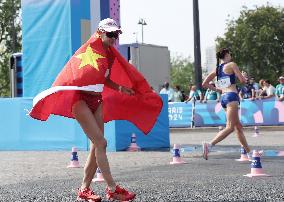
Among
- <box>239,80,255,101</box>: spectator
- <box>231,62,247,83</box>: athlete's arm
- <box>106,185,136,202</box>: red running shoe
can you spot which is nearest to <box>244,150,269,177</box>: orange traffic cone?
<box>231,62,247,83</box>: athlete's arm

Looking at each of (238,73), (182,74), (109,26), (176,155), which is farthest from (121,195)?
(182,74)

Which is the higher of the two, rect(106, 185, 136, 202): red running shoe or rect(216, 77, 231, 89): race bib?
rect(216, 77, 231, 89): race bib

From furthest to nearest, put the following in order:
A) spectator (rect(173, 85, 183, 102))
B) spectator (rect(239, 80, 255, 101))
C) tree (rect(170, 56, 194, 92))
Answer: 1. tree (rect(170, 56, 194, 92))
2. spectator (rect(173, 85, 183, 102))
3. spectator (rect(239, 80, 255, 101))

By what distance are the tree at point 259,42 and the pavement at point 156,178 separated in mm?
54426

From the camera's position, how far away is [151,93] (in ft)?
22.6

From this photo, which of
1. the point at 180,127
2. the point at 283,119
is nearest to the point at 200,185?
the point at 283,119

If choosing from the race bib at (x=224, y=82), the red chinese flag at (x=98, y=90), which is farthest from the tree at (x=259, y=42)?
the red chinese flag at (x=98, y=90)

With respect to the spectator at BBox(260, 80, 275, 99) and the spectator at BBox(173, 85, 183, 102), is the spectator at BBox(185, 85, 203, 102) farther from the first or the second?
the spectator at BBox(260, 80, 275, 99)

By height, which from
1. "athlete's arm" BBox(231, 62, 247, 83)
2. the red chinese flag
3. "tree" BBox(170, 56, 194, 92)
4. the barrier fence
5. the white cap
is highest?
"tree" BBox(170, 56, 194, 92)

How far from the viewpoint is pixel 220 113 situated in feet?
78.7

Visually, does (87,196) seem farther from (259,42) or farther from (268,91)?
(259,42)

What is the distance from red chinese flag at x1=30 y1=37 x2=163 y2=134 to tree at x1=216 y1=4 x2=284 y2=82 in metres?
60.3

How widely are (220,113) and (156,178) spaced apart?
52.1 feet

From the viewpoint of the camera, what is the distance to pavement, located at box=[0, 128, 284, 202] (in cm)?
668
